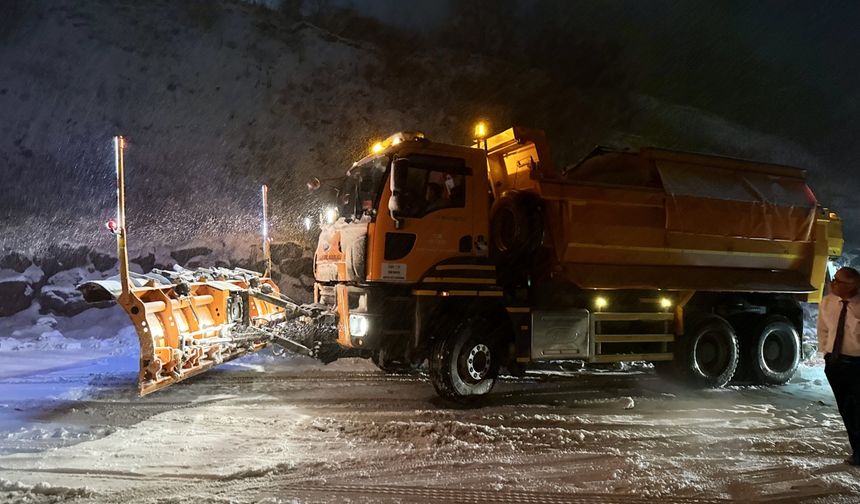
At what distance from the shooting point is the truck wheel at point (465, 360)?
22.1 feet

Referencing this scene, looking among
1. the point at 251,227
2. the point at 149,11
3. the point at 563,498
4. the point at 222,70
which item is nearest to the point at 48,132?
the point at 222,70

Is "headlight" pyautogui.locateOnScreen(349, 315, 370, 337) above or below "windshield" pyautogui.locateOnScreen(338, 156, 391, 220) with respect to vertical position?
below

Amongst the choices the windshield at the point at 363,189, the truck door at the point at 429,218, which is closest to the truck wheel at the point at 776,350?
the truck door at the point at 429,218

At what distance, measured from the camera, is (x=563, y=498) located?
406 centimetres

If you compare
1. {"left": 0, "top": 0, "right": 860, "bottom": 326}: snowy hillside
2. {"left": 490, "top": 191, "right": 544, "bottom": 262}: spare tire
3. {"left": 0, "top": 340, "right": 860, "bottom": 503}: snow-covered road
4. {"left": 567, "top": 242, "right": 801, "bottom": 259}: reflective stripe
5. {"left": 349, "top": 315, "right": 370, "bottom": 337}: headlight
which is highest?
{"left": 0, "top": 0, "right": 860, "bottom": 326}: snowy hillside

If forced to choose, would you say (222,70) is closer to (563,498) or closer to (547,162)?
(547,162)

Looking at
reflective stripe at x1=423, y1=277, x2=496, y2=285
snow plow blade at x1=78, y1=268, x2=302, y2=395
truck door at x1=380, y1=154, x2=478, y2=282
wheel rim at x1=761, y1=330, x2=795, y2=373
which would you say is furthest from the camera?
wheel rim at x1=761, y1=330, x2=795, y2=373

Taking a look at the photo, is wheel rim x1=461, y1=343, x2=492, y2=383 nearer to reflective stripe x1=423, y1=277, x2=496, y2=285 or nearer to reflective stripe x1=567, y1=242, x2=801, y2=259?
reflective stripe x1=423, y1=277, x2=496, y2=285

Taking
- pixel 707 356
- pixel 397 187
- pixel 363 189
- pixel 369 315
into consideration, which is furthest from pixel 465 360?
pixel 707 356

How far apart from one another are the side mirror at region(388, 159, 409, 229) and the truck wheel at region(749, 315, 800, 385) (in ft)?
20.8

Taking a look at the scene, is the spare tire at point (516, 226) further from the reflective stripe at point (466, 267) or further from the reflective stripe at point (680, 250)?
the reflective stripe at point (680, 250)

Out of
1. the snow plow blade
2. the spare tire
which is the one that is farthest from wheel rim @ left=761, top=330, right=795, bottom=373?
the snow plow blade

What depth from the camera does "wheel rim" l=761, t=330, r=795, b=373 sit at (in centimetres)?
889

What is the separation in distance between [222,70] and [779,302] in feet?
→ 79.1
